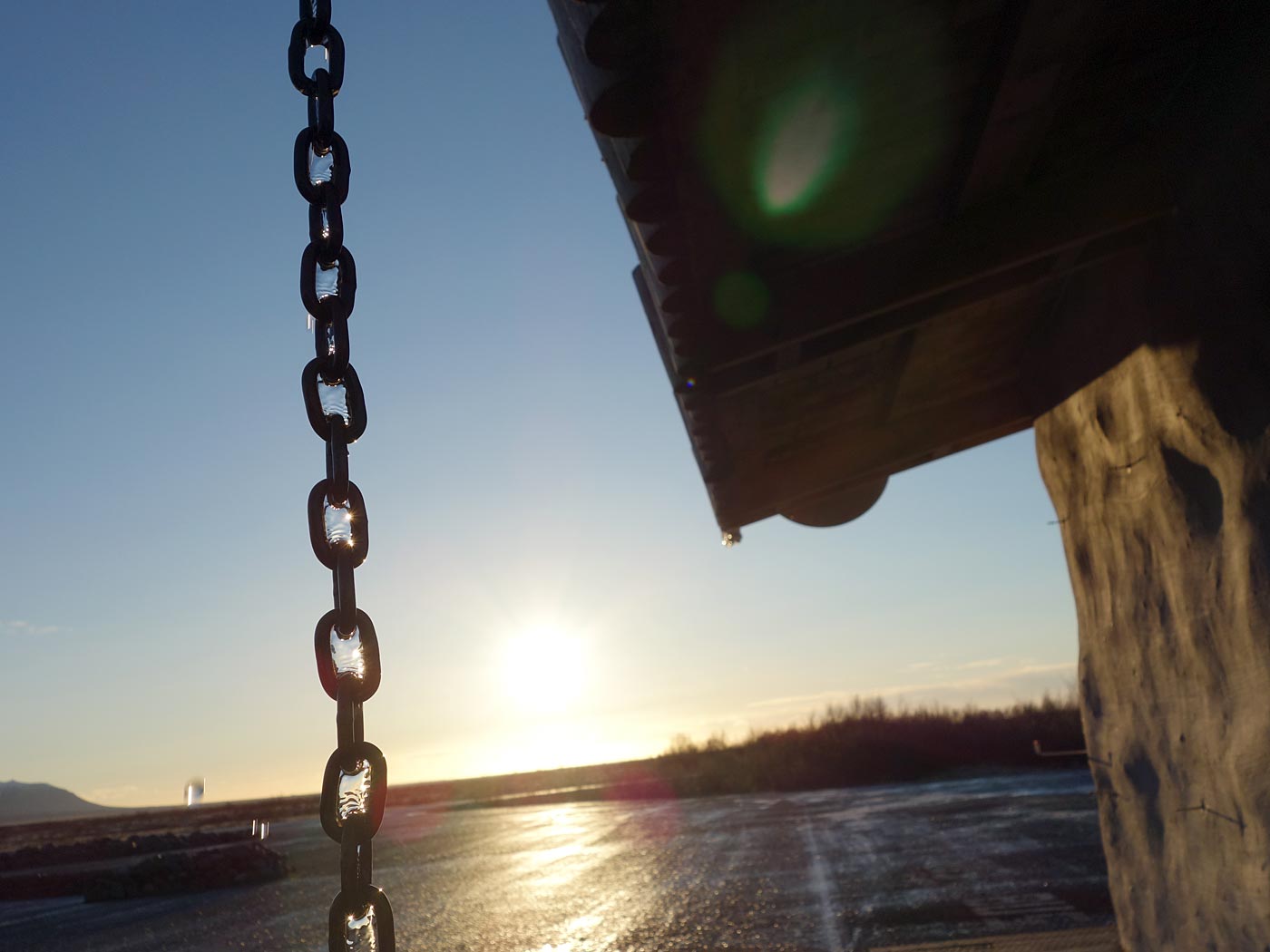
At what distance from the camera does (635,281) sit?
4.23 meters

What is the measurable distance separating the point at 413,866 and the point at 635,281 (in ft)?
33.0

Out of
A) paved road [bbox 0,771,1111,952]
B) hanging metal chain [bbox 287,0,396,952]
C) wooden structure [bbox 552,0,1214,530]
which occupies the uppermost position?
wooden structure [bbox 552,0,1214,530]

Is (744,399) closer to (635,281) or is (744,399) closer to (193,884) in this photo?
(635,281)

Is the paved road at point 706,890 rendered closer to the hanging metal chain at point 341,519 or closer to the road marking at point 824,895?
the road marking at point 824,895

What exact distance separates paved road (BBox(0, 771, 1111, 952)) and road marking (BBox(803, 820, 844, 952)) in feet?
0.08

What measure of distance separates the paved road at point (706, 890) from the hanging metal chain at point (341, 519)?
4.94 m

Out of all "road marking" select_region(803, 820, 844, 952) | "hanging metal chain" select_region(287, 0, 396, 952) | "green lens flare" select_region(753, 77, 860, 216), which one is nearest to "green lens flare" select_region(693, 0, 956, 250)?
"green lens flare" select_region(753, 77, 860, 216)

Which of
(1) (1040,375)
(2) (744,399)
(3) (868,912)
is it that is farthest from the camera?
(3) (868,912)

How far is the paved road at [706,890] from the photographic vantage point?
233 inches

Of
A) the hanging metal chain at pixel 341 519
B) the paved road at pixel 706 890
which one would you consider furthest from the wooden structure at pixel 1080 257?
the paved road at pixel 706 890

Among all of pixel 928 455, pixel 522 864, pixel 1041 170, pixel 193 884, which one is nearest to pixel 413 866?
pixel 522 864

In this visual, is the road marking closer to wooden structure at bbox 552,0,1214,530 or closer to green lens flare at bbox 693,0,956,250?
wooden structure at bbox 552,0,1214,530

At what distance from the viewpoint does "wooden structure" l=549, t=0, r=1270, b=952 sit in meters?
2.47

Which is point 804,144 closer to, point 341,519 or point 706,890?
point 341,519
